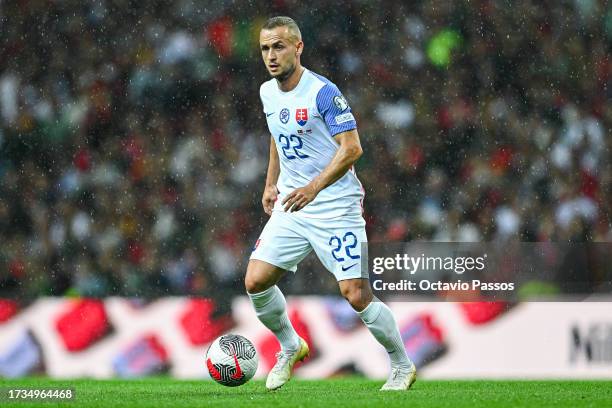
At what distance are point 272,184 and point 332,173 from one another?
2.14 ft

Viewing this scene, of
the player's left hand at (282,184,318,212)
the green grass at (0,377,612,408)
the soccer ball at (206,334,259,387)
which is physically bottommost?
the green grass at (0,377,612,408)

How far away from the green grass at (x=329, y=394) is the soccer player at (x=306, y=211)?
31 centimetres

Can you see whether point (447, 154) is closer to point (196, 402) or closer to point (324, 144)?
point (324, 144)

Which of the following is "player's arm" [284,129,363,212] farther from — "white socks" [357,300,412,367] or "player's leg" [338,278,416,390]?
"white socks" [357,300,412,367]

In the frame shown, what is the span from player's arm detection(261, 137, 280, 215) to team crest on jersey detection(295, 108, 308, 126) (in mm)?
351

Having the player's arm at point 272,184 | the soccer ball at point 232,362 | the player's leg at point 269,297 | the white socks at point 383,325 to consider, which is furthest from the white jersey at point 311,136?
the soccer ball at point 232,362

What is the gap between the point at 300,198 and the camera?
496 centimetres

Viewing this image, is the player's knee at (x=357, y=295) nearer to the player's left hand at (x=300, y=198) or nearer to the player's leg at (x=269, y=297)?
the player's leg at (x=269, y=297)

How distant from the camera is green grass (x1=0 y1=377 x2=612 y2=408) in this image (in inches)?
183

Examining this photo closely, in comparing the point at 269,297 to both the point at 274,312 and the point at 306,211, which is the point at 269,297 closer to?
the point at 274,312

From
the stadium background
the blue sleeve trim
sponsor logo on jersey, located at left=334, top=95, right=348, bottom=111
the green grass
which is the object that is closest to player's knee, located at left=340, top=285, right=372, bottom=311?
the green grass

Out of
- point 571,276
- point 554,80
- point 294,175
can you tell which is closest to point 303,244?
point 294,175

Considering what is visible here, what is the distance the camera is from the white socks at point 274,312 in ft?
17.5

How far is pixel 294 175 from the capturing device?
540 cm
